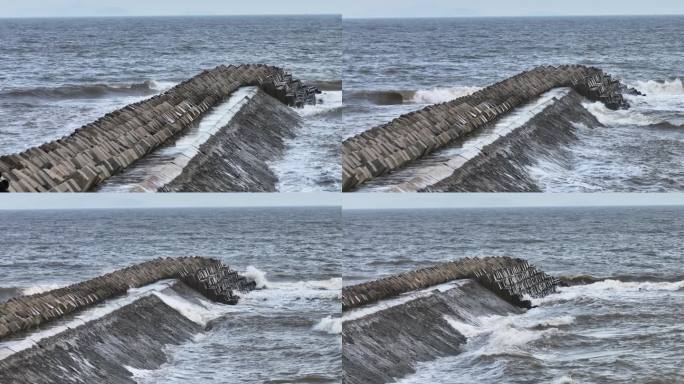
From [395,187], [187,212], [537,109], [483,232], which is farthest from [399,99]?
[395,187]

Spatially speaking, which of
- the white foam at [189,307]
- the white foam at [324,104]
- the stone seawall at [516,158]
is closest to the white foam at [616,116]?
the stone seawall at [516,158]

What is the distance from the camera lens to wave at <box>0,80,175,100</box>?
55.4ft

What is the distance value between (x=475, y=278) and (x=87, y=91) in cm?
863

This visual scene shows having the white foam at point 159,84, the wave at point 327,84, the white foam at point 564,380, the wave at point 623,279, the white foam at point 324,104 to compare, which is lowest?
the wave at point 623,279

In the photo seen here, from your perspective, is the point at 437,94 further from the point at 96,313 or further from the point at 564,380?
the point at 564,380

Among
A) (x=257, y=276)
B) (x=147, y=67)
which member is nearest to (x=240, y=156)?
(x=257, y=276)

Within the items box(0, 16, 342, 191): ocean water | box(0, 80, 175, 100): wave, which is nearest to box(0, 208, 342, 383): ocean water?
box(0, 16, 342, 191): ocean water

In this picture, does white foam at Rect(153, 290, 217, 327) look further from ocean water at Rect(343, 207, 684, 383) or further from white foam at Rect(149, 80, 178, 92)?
white foam at Rect(149, 80, 178, 92)

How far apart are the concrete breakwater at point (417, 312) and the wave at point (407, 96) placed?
1674 mm

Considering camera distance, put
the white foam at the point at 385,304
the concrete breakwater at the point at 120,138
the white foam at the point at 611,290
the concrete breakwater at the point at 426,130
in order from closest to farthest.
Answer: the concrete breakwater at the point at 120,138
the concrete breakwater at the point at 426,130
the white foam at the point at 385,304
the white foam at the point at 611,290

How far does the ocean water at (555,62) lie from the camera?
30.1 feet

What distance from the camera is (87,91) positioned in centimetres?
1806

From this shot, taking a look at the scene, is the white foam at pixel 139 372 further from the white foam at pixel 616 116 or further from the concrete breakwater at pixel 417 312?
the white foam at pixel 616 116

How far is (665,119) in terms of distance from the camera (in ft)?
38.8
